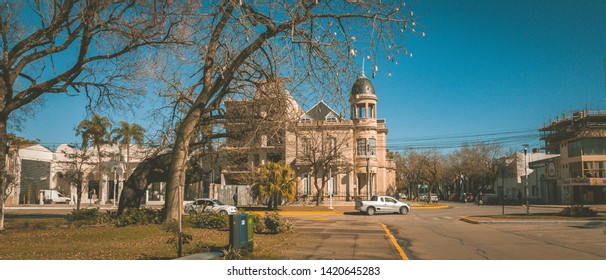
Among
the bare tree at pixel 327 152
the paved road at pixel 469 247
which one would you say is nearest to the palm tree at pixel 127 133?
the bare tree at pixel 327 152

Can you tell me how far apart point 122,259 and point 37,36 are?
11.2 meters

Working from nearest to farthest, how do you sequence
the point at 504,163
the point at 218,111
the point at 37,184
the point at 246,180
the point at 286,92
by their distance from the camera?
the point at 286,92 → the point at 218,111 → the point at 246,180 → the point at 37,184 → the point at 504,163

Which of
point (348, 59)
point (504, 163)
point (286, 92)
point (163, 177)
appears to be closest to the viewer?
point (348, 59)

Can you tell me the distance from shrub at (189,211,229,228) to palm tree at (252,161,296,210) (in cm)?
1960

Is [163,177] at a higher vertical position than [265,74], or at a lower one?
lower

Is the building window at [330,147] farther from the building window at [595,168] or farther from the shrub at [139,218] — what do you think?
the building window at [595,168]

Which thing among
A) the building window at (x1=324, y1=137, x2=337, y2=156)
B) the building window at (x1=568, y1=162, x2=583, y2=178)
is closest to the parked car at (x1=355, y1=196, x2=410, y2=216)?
the building window at (x1=324, y1=137, x2=337, y2=156)

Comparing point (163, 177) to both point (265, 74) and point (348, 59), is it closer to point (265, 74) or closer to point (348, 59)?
point (265, 74)

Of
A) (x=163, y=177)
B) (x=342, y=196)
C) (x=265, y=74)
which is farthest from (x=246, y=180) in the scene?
(x=265, y=74)

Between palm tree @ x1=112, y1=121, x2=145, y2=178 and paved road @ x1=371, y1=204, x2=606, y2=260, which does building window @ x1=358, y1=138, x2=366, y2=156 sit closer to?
palm tree @ x1=112, y1=121, x2=145, y2=178

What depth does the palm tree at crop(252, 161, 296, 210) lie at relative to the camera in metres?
39.3

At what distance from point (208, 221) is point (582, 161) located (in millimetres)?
47963

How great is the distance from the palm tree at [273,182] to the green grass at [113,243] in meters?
20.7

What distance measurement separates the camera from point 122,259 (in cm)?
1090
